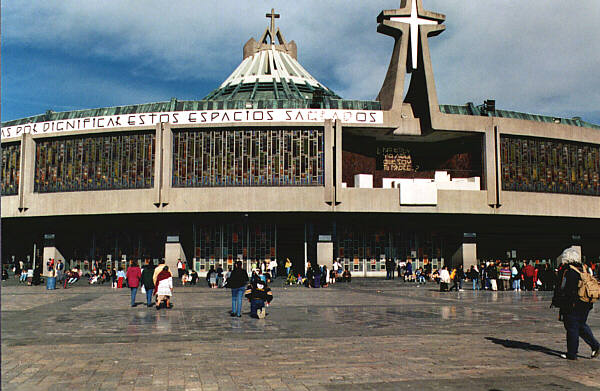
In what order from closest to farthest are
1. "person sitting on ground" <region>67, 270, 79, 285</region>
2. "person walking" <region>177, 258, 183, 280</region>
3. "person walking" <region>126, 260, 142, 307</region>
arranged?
"person walking" <region>126, 260, 142, 307</region>
"person sitting on ground" <region>67, 270, 79, 285</region>
"person walking" <region>177, 258, 183, 280</region>

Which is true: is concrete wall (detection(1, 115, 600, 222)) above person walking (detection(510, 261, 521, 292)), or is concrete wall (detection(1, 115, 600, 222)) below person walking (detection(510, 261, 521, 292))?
above

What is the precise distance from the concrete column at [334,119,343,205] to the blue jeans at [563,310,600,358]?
29.0 meters

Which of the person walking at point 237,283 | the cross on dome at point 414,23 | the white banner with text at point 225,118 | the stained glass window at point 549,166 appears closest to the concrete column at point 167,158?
the white banner with text at point 225,118

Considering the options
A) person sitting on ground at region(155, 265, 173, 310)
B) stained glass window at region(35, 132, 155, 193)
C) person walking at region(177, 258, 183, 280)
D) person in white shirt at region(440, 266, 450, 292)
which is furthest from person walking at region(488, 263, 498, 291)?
stained glass window at region(35, 132, 155, 193)

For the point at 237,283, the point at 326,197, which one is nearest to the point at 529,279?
the point at 326,197

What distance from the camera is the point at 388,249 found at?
4322 cm

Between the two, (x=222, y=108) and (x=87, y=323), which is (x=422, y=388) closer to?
(x=87, y=323)

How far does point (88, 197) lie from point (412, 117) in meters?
23.7

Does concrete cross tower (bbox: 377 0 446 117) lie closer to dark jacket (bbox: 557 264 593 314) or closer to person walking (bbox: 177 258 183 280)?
person walking (bbox: 177 258 183 280)

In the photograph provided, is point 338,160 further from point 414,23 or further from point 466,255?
point 466,255

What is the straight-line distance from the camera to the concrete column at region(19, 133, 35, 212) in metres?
41.7

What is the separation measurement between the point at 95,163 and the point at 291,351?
114 feet

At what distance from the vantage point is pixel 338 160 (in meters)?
38.5

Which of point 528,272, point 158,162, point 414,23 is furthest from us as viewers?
point 414,23
